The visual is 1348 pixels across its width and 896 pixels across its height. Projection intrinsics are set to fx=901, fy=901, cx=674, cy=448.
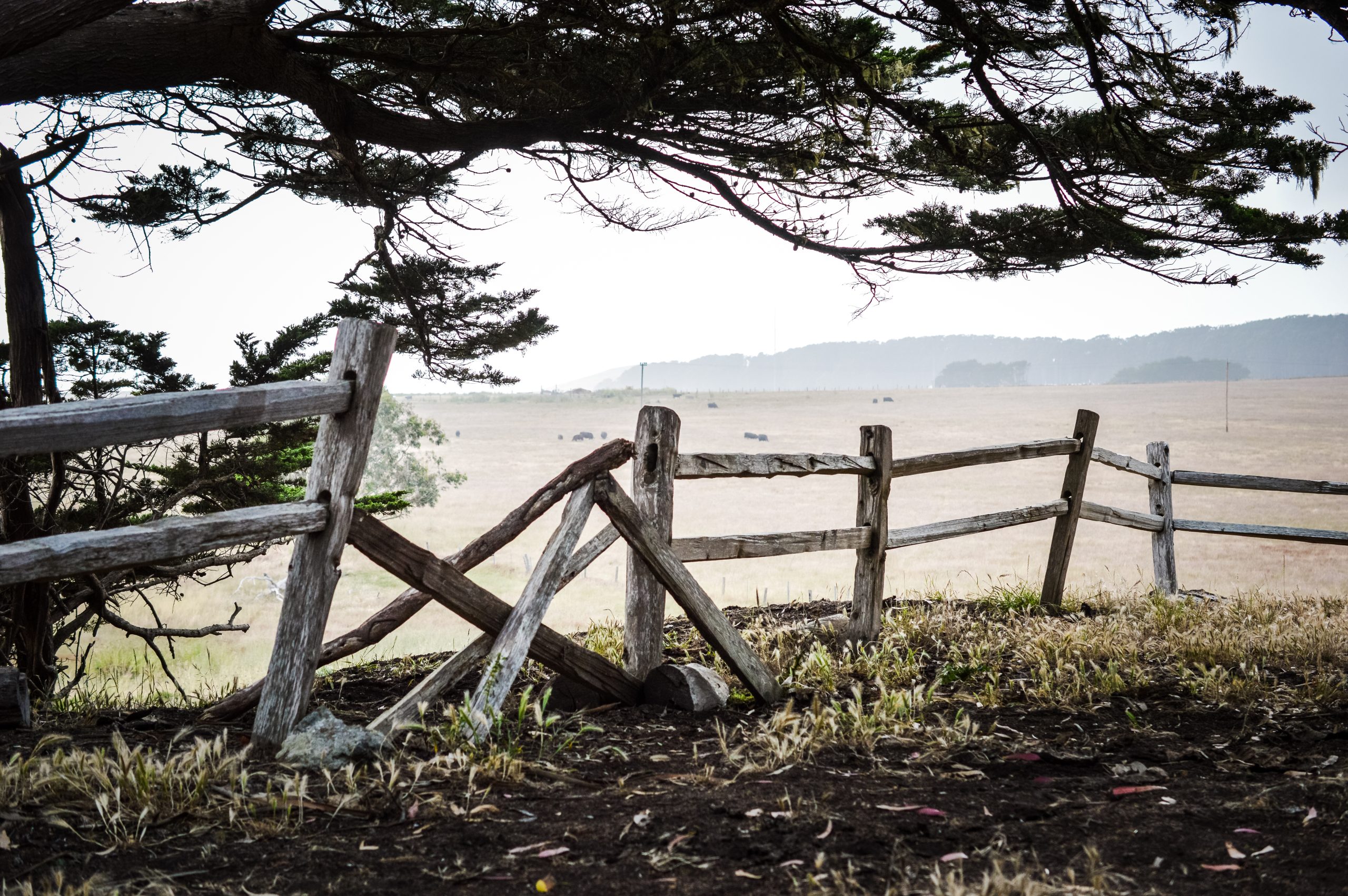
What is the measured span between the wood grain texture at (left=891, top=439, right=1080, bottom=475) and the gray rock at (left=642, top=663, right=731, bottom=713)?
7.75ft

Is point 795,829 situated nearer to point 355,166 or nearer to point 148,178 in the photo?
point 355,166

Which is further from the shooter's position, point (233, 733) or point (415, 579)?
point (233, 733)

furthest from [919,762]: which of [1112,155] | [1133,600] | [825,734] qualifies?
[1112,155]

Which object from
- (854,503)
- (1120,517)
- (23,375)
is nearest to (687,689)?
(23,375)

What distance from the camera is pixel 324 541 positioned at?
3.34m

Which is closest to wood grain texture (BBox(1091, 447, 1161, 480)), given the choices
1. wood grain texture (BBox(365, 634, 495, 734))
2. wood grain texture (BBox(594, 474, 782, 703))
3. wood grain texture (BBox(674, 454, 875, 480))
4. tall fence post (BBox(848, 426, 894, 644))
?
tall fence post (BBox(848, 426, 894, 644))

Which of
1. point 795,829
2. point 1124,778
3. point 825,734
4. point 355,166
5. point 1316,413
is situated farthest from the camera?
point 1316,413

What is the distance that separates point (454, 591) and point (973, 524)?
447 cm

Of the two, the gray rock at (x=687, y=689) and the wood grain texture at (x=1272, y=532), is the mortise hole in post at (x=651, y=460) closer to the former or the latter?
the gray rock at (x=687, y=689)

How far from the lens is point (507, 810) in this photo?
2.88 m

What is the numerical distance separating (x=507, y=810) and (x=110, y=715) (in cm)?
261

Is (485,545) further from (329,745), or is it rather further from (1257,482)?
(1257,482)

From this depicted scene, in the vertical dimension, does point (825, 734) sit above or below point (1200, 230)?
below

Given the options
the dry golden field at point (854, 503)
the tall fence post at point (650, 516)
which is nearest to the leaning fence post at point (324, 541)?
the tall fence post at point (650, 516)
